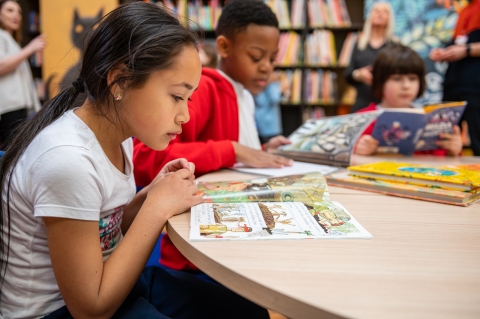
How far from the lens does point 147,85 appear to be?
731 millimetres

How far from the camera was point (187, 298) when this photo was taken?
810 mm

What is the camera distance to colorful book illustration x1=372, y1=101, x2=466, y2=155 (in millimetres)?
1407

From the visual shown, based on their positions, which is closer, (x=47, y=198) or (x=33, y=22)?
(x=47, y=198)

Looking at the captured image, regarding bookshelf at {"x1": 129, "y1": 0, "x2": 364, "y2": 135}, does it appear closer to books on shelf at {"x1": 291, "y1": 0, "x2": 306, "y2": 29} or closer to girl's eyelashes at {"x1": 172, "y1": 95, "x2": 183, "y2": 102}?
books on shelf at {"x1": 291, "y1": 0, "x2": 306, "y2": 29}

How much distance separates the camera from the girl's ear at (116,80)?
28.6 inches

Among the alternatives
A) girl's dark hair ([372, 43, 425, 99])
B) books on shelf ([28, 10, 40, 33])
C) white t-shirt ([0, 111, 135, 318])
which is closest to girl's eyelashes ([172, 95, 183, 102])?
white t-shirt ([0, 111, 135, 318])

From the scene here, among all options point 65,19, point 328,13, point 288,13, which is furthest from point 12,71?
point 328,13

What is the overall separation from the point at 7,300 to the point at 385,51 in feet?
6.00

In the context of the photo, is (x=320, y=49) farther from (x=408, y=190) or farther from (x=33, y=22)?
(x=408, y=190)

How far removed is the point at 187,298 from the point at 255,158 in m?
0.48

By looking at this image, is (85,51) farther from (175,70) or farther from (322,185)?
(322,185)

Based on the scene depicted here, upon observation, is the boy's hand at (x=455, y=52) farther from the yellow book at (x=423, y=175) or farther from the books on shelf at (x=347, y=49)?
the books on shelf at (x=347, y=49)

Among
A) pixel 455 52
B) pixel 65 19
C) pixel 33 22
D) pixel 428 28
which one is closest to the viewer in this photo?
pixel 455 52

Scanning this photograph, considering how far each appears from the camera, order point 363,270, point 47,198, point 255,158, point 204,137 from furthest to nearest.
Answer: point 204,137
point 255,158
point 47,198
point 363,270
